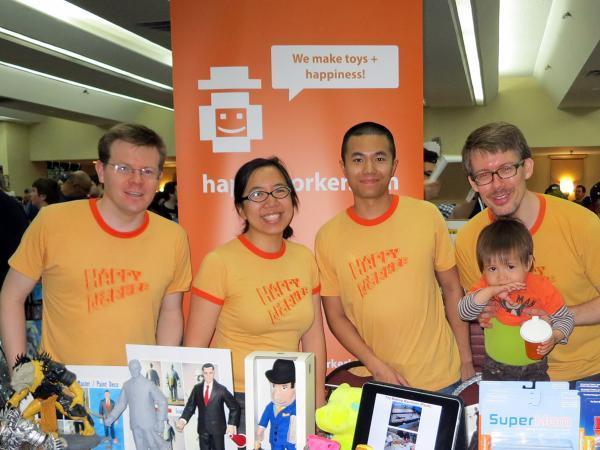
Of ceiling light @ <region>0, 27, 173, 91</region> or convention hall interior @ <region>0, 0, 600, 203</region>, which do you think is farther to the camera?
ceiling light @ <region>0, 27, 173, 91</region>

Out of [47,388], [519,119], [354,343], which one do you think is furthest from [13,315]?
[519,119]

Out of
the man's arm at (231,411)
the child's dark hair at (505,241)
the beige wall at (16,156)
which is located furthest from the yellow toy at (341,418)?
the beige wall at (16,156)

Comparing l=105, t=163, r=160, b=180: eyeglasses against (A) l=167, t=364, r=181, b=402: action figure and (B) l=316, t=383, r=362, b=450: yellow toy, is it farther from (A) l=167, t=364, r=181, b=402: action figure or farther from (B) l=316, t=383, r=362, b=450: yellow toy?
(B) l=316, t=383, r=362, b=450: yellow toy

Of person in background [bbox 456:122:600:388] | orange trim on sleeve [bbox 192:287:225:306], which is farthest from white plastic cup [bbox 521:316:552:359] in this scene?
orange trim on sleeve [bbox 192:287:225:306]

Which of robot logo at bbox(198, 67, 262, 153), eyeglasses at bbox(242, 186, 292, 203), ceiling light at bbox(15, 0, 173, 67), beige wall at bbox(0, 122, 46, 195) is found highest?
ceiling light at bbox(15, 0, 173, 67)

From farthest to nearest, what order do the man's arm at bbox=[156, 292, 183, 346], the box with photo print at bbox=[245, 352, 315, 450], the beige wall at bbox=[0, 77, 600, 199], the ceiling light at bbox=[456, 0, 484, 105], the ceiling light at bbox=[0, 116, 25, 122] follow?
the ceiling light at bbox=[0, 116, 25, 122] < the beige wall at bbox=[0, 77, 600, 199] < the ceiling light at bbox=[456, 0, 484, 105] < the man's arm at bbox=[156, 292, 183, 346] < the box with photo print at bbox=[245, 352, 315, 450]

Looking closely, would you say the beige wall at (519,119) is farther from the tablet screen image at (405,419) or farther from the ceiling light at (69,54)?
the tablet screen image at (405,419)

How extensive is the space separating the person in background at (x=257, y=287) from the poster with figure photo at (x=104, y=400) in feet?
1.38

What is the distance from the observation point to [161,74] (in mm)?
10625

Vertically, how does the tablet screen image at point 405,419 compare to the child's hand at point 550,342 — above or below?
below

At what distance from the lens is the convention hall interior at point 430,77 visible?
7.09m

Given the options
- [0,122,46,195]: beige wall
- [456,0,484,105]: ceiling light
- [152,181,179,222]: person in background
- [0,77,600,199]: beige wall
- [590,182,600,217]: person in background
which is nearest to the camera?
[152,181,179,222]: person in background

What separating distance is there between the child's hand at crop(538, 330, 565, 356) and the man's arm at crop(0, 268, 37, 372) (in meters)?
1.61

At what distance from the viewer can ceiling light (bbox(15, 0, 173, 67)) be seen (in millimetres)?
7223
